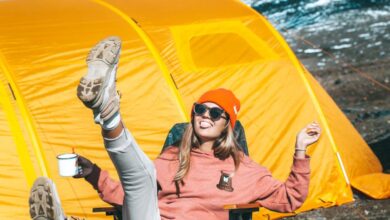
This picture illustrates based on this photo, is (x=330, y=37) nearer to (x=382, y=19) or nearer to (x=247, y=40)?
(x=382, y=19)

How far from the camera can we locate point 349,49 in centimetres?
1741

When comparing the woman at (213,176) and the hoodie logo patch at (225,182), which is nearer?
the woman at (213,176)

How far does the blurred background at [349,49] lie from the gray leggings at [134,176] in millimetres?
5181

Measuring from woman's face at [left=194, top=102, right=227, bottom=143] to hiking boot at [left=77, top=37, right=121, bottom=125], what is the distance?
1004 millimetres

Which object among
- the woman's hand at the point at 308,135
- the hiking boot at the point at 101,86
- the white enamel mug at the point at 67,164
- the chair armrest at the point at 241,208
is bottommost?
the chair armrest at the point at 241,208

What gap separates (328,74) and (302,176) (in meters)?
10.5

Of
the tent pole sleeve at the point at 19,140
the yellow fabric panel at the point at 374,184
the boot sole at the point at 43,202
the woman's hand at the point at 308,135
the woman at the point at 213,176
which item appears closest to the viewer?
the boot sole at the point at 43,202

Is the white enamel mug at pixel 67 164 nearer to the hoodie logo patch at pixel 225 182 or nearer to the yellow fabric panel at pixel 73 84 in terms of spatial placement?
the hoodie logo patch at pixel 225 182

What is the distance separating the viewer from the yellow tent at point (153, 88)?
675cm

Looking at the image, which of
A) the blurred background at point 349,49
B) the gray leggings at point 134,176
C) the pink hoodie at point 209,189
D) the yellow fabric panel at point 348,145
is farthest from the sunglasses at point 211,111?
the blurred background at point 349,49

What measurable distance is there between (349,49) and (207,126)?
41.6ft

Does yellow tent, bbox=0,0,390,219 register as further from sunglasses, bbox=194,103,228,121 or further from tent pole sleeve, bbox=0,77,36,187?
sunglasses, bbox=194,103,228,121

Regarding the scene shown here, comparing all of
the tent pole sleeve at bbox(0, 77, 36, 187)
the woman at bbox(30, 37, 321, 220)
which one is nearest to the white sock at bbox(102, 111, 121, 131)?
the woman at bbox(30, 37, 321, 220)

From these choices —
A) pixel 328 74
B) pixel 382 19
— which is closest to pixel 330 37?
pixel 382 19
